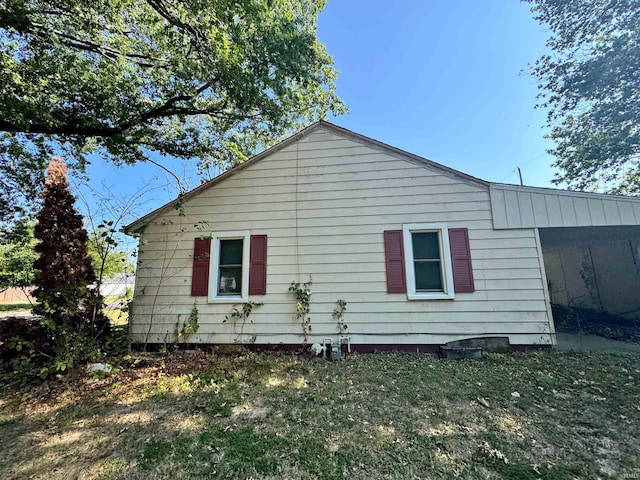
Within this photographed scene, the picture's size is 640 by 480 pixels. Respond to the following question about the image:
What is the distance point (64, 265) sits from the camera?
5.31 meters

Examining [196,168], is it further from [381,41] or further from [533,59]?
[533,59]

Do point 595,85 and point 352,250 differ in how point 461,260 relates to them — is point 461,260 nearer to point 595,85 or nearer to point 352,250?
point 352,250

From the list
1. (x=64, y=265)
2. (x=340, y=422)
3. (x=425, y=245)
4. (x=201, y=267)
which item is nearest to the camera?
(x=340, y=422)

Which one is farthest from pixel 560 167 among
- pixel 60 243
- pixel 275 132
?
pixel 60 243

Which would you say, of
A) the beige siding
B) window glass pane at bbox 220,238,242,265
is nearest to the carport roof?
the beige siding

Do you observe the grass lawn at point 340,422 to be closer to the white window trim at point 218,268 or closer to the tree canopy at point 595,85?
the white window trim at point 218,268

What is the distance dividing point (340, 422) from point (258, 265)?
361 centimetres

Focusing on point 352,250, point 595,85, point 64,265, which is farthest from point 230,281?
point 595,85

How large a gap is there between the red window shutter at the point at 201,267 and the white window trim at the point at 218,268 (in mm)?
89

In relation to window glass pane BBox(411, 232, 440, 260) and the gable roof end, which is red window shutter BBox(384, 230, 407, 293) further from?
the gable roof end

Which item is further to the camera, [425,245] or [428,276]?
[425,245]

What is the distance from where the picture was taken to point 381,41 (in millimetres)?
8633

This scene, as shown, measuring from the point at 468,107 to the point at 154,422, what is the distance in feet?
42.9

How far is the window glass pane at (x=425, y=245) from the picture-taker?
5762 millimetres
